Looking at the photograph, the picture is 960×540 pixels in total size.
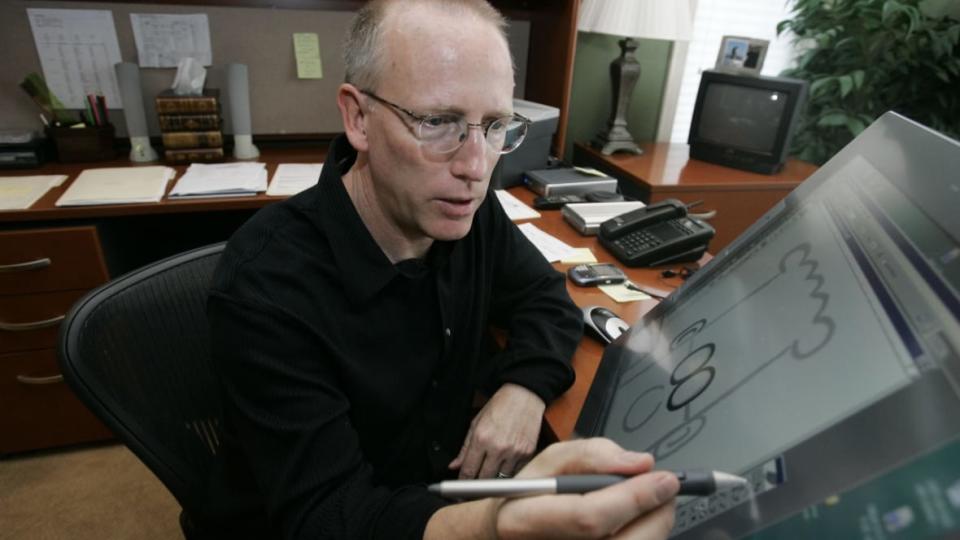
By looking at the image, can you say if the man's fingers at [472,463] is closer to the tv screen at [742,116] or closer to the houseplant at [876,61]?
the tv screen at [742,116]

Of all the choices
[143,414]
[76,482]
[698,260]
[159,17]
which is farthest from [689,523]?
[159,17]

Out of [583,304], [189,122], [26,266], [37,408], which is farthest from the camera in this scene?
[189,122]

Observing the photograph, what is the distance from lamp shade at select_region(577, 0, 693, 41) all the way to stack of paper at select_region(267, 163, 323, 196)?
3.53ft

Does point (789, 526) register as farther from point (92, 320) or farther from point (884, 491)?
point (92, 320)

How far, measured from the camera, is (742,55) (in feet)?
6.84

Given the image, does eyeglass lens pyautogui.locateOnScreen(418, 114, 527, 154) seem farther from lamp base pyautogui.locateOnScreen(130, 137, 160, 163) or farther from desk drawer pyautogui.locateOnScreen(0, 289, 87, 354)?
lamp base pyautogui.locateOnScreen(130, 137, 160, 163)

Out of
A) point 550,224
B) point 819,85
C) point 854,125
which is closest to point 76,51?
point 550,224

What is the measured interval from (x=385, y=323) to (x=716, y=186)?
4.88 ft

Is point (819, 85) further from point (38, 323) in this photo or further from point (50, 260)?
point (38, 323)

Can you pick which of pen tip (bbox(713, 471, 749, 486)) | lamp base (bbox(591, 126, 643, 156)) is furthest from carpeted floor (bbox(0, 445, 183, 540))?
lamp base (bbox(591, 126, 643, 156))

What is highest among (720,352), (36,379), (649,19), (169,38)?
(649,19)

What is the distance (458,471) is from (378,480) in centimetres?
14

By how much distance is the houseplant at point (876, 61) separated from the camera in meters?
2.12

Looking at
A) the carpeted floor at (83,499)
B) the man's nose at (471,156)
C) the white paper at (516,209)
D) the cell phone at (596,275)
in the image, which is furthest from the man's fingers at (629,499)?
the carpeted floor at (83,499)
